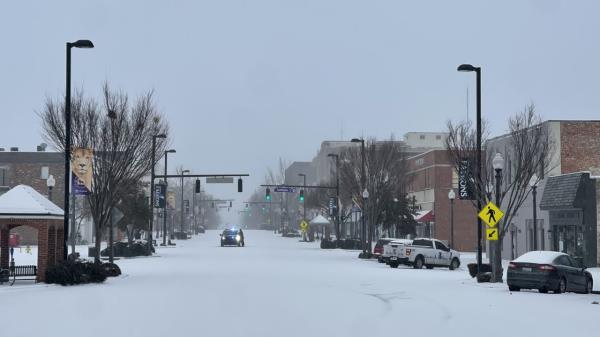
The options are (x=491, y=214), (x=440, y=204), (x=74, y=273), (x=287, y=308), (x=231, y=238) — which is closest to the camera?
(x=287, y=308)

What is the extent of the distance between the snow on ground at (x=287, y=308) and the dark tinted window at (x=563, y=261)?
148 centimetres

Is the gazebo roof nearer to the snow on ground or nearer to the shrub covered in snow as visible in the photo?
the shrub covered in snow

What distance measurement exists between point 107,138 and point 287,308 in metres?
18.3

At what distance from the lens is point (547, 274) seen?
87.4ft

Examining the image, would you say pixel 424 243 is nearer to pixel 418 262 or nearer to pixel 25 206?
pixel 418 262

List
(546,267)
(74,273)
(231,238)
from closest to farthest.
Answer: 1. (546,267)
2. (74,273)
3. (231,238)

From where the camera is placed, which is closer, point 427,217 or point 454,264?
point 454,264

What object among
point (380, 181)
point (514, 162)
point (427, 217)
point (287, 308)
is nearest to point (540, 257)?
point (287, 308)

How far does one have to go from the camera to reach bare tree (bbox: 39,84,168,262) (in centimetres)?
3616

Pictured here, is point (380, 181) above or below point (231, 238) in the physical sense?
A: above

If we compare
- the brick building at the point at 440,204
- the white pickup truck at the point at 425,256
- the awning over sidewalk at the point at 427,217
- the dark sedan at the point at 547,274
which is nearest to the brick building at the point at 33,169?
the brick building at the point at 440,204

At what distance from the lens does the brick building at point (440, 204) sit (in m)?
73.6

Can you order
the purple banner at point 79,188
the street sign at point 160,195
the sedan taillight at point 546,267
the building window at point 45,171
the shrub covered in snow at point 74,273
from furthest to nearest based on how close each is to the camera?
the building window at point 45,171 < the street sign at point 160,195 < the purple banner at point 79,188 < the shrub covered in snow at point 74,273 < the sedan taillight at point 546,267

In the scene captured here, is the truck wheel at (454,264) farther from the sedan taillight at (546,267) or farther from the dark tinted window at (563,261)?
the sedan taillight at (546,267)
